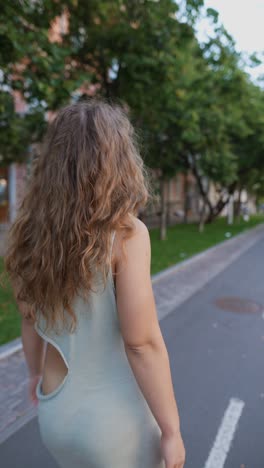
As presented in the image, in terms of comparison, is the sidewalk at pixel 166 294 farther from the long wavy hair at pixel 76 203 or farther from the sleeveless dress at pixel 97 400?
the long wavy hair at pixel 76 203

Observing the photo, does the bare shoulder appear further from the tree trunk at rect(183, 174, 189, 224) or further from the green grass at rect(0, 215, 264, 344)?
the tree trunk at rect(183, 174, 189, 224)

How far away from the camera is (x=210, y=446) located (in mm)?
2963

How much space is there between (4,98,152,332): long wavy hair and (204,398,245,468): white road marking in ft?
7.56

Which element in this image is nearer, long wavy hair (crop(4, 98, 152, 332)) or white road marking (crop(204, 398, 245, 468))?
long wavy hair (crop(4, 98, 152, 332))

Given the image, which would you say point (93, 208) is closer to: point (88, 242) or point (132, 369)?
point (88, 242)

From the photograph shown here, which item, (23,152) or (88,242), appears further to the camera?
(23,152)

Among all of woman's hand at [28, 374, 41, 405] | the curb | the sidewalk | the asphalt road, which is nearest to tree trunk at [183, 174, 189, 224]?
the curb

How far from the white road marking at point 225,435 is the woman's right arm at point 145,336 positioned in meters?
1.97

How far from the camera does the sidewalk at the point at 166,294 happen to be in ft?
10.9

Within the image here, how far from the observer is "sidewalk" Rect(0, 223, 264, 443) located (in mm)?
3334

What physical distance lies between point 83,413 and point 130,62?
8725 mm

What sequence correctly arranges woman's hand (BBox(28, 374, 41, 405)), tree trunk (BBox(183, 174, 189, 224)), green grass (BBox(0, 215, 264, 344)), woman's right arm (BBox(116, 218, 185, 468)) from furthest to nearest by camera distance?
tree trunk (BBox(183, 174, 189, 224)) < green grass (BBox(0, 215, 264, 344)) < woman's hand (BBox(28, 374, 41, 405)) < woman's right arm (BBox(116, 218, 185, 468))

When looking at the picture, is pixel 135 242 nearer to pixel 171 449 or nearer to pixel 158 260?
pixel 171 449

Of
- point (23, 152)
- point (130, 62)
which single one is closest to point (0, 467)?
point (130, 62)
